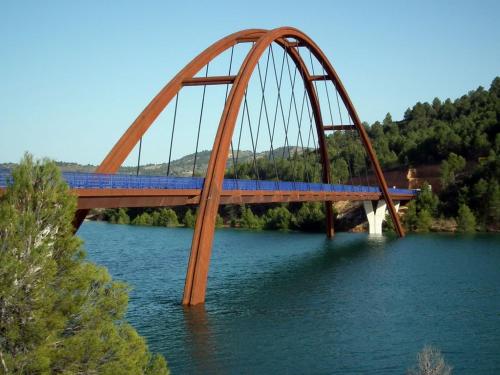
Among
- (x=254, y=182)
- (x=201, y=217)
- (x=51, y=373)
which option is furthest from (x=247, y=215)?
(x=51, y=373)

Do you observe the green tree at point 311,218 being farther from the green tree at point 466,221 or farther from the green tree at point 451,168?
the green tree at point 466,221

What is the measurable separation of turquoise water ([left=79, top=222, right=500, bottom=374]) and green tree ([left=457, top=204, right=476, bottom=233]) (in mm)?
Result: 17014

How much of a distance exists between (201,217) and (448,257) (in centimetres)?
2668

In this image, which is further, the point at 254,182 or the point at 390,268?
the point at 390,268

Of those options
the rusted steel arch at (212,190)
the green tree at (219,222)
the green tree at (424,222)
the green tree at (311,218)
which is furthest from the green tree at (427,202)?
the rusted steel arch at (212,190)

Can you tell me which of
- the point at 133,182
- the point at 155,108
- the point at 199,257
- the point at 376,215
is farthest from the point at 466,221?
the point at 133,182

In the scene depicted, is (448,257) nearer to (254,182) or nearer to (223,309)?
(254,182)

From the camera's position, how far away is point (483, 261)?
43.5 metres

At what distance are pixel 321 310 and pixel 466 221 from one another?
47097mm

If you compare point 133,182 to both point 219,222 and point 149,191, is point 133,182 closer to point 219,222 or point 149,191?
point 149,191

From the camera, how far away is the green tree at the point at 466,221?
225 ft

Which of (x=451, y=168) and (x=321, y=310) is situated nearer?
(x=321, y=310)

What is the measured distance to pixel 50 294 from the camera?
9.78 m

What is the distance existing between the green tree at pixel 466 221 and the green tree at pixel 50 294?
6433cm
